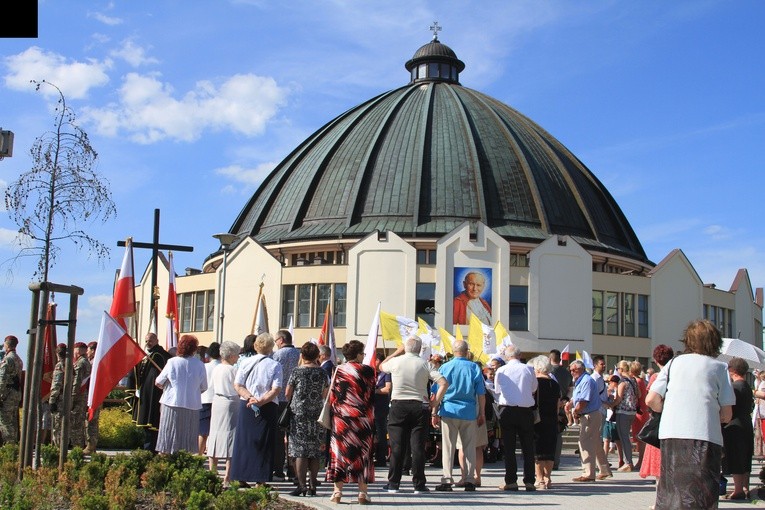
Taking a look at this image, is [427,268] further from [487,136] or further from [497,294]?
[487,136]

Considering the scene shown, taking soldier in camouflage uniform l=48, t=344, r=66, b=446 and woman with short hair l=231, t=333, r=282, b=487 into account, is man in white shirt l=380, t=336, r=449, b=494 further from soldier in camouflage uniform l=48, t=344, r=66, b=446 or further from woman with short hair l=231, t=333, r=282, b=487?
soldier in camouflage uniform l=48, t=344, r=66, b=446

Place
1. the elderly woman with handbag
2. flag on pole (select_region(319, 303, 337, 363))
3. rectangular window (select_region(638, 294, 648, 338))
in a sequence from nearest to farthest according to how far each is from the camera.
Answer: the elderly woman with handbag → flag on pole (select_region(319, 303, 337, 363)) → rectangular window (select_region(638, 294, 648, 338))

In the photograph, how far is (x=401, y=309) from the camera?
1831 inches

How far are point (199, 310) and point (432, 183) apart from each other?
16.1 metres

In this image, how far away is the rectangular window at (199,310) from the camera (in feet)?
173

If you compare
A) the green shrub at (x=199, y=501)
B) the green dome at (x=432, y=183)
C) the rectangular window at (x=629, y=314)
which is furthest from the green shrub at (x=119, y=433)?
the rectangular window at (x=629, y=314)

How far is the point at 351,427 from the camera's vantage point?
1030cm

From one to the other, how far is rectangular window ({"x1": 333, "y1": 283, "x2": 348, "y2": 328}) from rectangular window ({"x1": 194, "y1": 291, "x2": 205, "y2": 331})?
9.58 m

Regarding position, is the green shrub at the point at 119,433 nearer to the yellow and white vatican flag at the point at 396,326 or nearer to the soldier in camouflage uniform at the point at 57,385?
the soldier in camouflage uniform at the point at 57,385

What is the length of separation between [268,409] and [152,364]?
2853 millimetres

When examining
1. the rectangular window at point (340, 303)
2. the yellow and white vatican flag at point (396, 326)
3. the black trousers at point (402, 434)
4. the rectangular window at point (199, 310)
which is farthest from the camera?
the rectangular window at point (199, 310)

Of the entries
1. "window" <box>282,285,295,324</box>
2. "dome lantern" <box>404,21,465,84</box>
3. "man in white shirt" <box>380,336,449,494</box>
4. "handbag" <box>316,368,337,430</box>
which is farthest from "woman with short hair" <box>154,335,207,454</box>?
"dome lantern" <box>404,21,465,84</box>

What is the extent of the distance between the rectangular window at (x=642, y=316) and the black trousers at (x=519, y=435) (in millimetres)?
40662

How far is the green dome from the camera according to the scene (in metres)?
51.7
